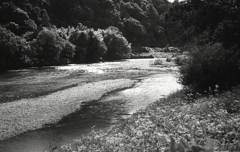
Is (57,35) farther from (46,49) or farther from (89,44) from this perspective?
(89,44)

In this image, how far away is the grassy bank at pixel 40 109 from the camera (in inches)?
878

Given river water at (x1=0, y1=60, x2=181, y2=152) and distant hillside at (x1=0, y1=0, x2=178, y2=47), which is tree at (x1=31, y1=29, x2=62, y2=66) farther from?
river water at (x1=0, y1=60, x2=181, y2=152)

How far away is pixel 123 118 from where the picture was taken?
2441 centimetres

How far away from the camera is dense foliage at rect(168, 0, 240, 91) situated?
55.8 feet

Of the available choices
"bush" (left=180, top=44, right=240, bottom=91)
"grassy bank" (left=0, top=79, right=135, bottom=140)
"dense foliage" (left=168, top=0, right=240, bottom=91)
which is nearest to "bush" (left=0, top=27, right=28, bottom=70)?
"grassy bank" (left=0, top=79, right=135, bottom=140)

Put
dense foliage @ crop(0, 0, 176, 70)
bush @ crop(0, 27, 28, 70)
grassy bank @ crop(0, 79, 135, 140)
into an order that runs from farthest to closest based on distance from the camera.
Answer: dense foliage @ crop(0, 0, 176, 70)
bush @ crop(0, 27, 28, 70)
grassy bank @ crop(0, 79, 135, 140)

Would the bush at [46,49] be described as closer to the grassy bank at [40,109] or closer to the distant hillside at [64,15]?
the distant hillside at [64,15]

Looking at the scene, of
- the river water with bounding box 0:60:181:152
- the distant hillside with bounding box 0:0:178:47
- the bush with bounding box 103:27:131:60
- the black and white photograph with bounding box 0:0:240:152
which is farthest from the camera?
the bush with bounding box 103:27:131:60

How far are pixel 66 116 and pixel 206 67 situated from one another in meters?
15.7

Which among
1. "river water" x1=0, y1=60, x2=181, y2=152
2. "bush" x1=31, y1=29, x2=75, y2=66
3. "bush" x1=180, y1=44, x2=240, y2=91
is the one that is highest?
"bush" x1=31, y1=29, x2=75, y2=66

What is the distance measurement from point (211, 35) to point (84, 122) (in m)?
13.5

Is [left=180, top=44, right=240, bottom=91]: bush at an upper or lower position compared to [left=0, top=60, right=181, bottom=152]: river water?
upper

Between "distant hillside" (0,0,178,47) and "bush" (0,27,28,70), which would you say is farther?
"distant hillside" (0,0,178,47)

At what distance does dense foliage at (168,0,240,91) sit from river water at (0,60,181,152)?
7.84 meters
